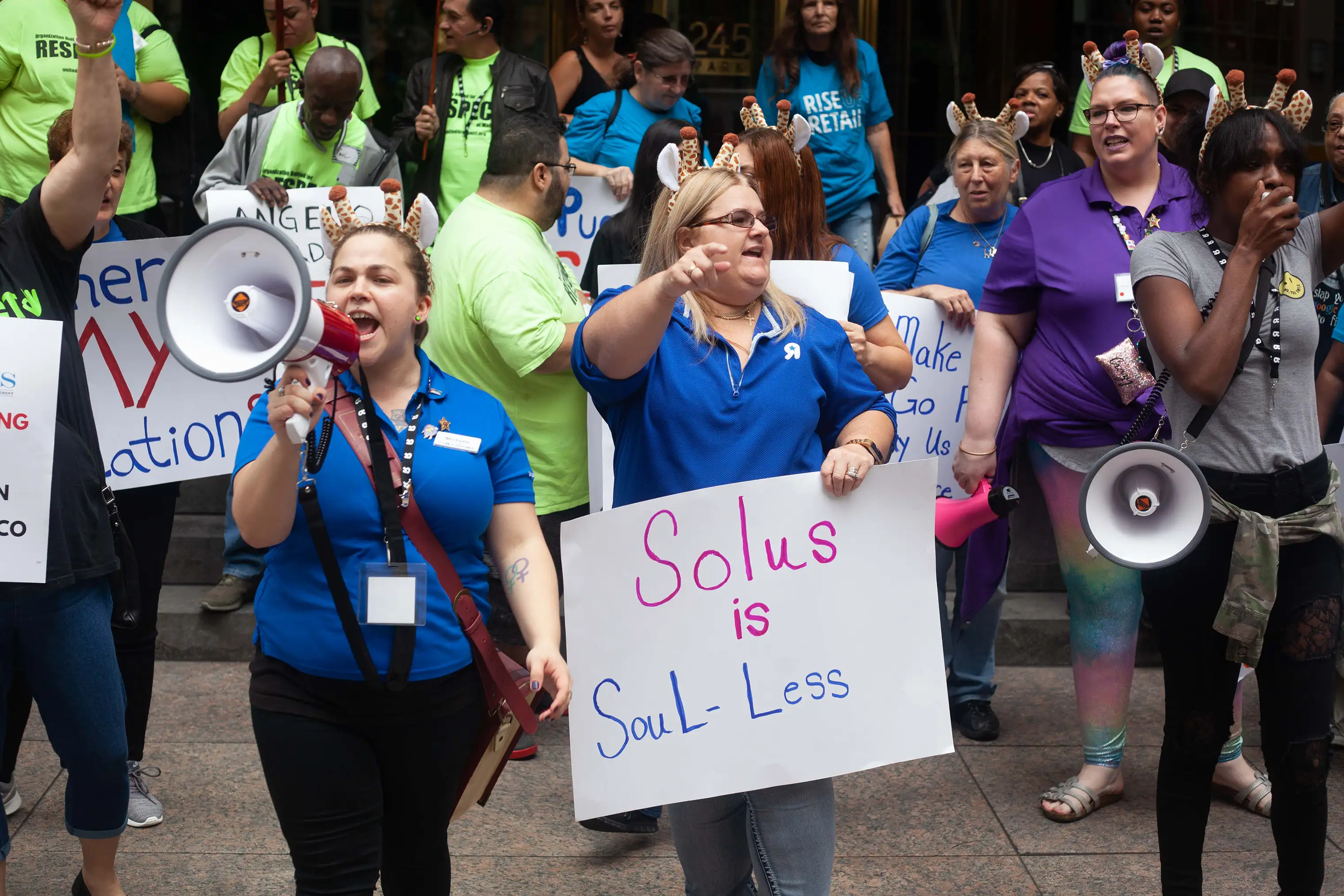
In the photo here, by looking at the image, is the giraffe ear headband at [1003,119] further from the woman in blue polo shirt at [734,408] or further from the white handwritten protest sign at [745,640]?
the white handwritten protest sign at [745,640]

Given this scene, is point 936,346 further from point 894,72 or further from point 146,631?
point 894,72

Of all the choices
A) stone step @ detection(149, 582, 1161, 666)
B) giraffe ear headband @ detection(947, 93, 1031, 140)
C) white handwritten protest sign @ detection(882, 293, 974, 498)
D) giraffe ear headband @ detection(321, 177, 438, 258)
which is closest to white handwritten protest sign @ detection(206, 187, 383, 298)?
stone step @ detection(149, 582, 1161, 666)

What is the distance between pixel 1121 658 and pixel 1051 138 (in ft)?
8.55

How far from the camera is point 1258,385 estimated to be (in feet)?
10.5

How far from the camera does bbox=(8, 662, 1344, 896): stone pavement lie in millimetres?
3906

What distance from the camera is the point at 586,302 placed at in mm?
4734

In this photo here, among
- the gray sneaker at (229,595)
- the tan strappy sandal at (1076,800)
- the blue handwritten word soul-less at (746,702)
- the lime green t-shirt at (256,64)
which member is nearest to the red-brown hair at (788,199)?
the blue handwritten word soul-less at (746,702)

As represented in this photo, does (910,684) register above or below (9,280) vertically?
below

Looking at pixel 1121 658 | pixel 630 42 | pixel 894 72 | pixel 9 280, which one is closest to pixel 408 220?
pixel 9 280

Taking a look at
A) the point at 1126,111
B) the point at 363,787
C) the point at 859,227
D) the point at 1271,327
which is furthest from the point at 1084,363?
the point at 859,227

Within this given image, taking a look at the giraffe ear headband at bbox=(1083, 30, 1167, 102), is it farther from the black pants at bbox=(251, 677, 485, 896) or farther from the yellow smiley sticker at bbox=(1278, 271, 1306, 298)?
the black pants at bbox=(251, 677, 485, 896)

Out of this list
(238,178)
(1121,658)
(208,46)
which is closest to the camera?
(1121,658)

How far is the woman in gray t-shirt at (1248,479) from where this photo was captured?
3.14 m

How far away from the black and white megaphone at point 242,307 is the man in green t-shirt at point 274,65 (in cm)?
386
